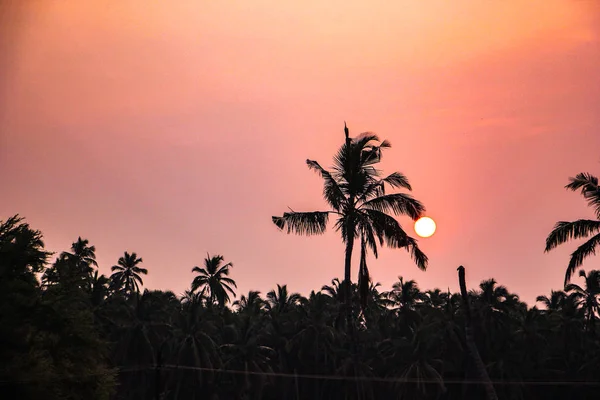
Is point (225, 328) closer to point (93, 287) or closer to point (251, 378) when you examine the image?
point (251, 378)

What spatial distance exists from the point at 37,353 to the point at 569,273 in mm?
19149

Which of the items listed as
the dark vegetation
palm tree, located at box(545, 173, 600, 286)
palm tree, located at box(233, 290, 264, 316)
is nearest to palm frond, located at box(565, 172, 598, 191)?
palm tree, located at box(545, 173, 600, 286)

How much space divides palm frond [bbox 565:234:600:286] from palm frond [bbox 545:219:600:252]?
1.24 ft

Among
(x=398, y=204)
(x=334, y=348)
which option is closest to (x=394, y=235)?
(x=398, y=204)

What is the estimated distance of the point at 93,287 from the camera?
64.8 meters

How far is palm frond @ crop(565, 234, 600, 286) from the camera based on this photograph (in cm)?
2584

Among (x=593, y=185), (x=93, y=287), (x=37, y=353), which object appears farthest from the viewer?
(x=93, y=287)

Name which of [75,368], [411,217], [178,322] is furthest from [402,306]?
[75,368]

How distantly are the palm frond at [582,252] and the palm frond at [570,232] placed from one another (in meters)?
0.38

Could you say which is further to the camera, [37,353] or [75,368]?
[75,368]

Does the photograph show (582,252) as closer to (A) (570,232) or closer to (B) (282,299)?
(A) (570,232)

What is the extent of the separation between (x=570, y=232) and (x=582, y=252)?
2.89 ft

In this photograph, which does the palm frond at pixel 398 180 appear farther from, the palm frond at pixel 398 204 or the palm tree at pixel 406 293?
the palm tree at pixel 406 293

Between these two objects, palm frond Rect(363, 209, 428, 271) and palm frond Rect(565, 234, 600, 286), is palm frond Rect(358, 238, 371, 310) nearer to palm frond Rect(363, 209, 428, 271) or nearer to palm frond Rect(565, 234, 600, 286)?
palm frond Rect(363, 209, 428, 271)
